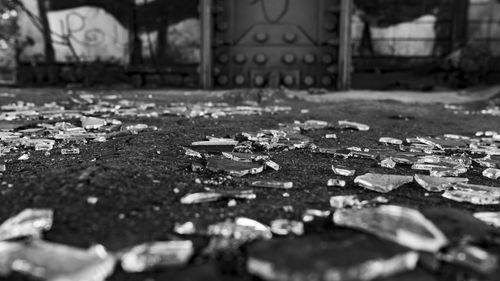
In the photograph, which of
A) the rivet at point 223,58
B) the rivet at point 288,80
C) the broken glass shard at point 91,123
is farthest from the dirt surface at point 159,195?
the rivet at point 223,58

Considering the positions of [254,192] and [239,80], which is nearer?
[254,192]

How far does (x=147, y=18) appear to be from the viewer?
24.4 ft

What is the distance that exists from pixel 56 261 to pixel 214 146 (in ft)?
3.83

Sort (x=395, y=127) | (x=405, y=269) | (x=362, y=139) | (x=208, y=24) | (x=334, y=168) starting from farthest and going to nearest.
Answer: (x=208, y=24) → (x=395, y=127) → (x=362, y=139) → (x=334, y=168) → (x=405, y=269)

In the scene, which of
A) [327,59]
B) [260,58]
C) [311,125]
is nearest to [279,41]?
[260,58]

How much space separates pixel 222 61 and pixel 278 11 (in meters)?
1.04

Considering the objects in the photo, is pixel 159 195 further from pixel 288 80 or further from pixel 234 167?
pixel 288 80

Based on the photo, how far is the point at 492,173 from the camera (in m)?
1.57

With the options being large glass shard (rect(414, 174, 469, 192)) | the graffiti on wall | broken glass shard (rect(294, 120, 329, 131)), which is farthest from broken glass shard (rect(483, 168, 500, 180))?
the graffiti on wall

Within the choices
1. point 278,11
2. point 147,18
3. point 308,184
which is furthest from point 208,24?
point 308,184

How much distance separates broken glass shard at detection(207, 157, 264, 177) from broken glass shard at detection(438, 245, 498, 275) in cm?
76

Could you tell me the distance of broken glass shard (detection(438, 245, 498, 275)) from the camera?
0.76 m

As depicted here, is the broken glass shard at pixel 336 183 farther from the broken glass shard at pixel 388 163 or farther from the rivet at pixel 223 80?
the rivet at pixel 223 80

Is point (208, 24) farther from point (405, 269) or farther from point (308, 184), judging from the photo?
point (405, 269)
